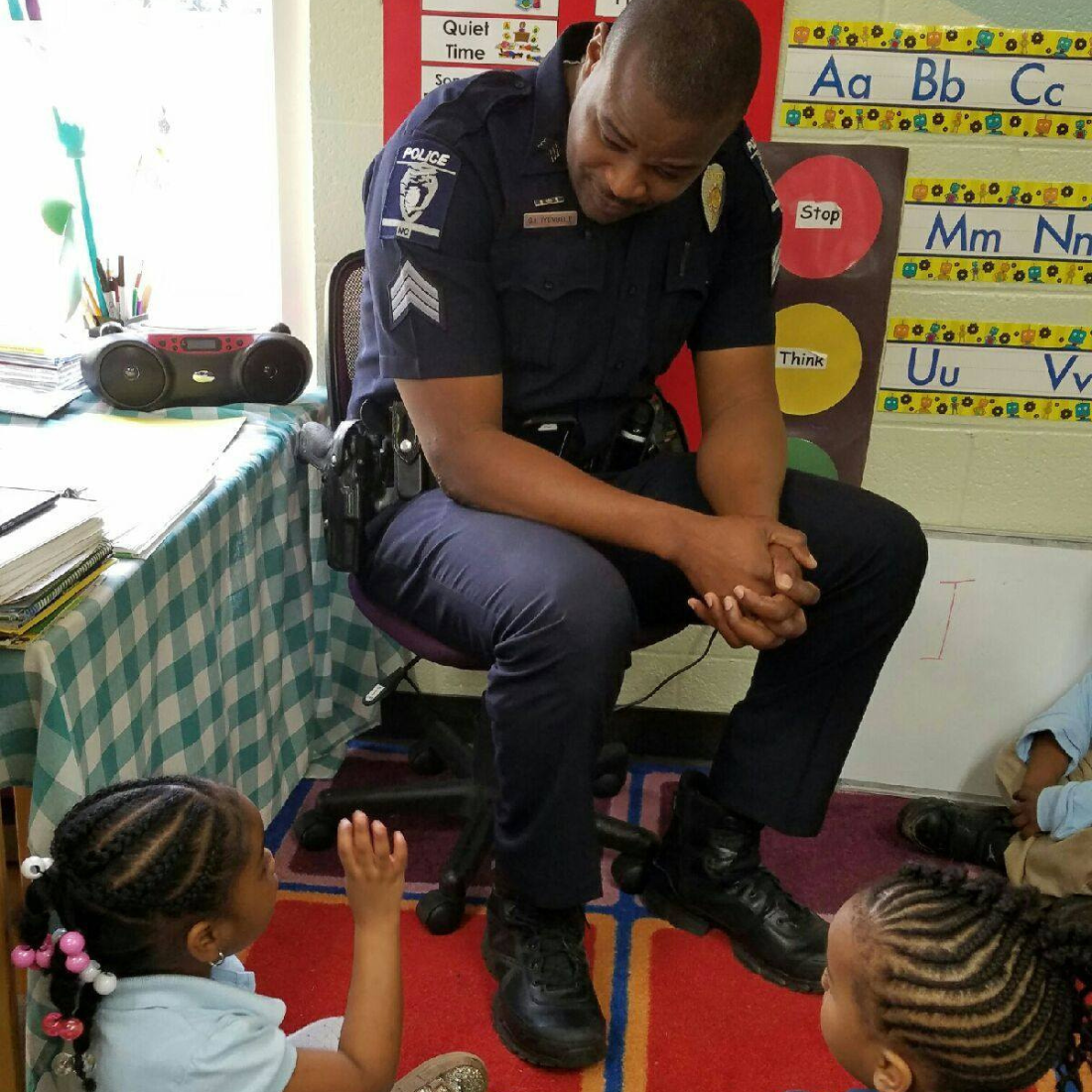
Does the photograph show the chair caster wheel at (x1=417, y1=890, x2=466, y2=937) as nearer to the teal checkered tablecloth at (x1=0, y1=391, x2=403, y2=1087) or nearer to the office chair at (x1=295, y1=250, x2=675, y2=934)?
the office chair at (x1=295, y1=250, x2=675, y2=934)

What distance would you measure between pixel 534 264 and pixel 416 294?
0.57 ft

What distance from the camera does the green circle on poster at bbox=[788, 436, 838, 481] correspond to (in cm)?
189

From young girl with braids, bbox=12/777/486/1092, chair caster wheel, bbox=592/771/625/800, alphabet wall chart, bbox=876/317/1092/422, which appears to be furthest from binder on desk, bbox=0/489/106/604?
alphabet wall chart, bbox=876/317/1092/422

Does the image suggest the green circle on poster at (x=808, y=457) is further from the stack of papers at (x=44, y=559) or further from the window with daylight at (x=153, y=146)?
the stack of papers at (x=44, y=559)

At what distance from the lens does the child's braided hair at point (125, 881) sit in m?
0.89

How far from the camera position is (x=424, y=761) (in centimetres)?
197

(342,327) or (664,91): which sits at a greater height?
(664,91)

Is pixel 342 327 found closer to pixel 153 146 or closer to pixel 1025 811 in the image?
pixel 153 146

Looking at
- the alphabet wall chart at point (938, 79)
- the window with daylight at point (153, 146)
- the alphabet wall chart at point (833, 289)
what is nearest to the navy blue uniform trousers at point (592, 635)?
the alphabet wall chart at point (833, 289)

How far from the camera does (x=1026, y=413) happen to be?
188cm

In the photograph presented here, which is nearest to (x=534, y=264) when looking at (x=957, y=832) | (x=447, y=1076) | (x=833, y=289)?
(x=833, y=289)

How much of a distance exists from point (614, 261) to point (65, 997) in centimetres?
105

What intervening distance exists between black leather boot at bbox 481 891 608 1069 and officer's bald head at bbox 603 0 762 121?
965 millimetres

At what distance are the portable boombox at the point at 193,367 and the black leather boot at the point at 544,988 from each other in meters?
0.81
